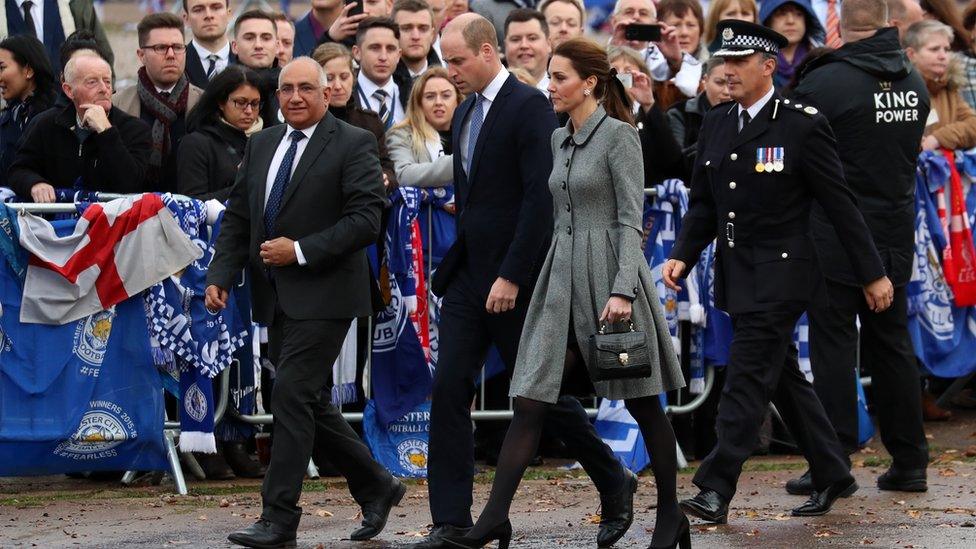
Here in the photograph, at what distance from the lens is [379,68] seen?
37.1ft

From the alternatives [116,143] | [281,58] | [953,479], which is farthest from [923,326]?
[116,143]

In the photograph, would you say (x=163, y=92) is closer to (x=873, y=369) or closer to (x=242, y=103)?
(x=242, y=103)

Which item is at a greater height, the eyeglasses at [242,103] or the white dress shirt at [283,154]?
the eyeglasses at [242,103]

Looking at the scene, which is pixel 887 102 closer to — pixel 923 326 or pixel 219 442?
pixel 923 326

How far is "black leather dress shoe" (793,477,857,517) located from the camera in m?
8.63

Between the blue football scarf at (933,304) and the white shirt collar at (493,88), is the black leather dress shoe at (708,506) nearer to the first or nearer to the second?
the white shirt collar at (493,88)

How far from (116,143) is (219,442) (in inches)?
67.8

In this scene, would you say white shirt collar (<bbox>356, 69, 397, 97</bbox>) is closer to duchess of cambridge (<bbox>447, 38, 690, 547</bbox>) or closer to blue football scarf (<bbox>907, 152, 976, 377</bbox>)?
blue football scarf (<bbox>907, 152, 976, 377</bbox>)

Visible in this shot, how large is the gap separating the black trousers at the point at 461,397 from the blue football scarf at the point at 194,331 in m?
2.14

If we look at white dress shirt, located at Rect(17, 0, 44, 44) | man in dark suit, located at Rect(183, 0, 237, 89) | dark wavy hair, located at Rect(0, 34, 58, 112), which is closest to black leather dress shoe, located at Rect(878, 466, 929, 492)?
man in dark suit, located at Rect(183, 0, 237, 89)

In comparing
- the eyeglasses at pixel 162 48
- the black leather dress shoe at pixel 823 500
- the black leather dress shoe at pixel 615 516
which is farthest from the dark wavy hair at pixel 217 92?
the black leather dress shoe at pixel 823 500

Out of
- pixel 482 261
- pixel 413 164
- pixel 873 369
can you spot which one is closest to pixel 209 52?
pixel 413 164

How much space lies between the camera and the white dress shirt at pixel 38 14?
11703 mm

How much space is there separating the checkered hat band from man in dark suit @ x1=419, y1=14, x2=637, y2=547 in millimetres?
1100
